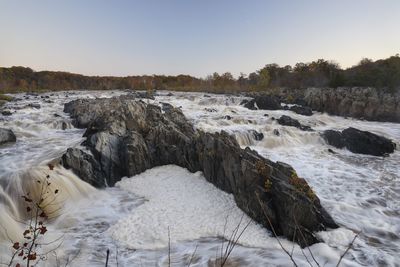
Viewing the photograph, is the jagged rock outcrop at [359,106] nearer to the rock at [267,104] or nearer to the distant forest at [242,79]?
the rock at [267,104]

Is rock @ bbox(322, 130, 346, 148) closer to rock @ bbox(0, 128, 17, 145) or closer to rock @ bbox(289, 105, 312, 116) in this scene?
rock @ bbox(289, 105, 312, 116)

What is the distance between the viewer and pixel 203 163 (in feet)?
38.9

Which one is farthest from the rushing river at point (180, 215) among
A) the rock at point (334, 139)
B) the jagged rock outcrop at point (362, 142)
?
the rock at point (334, 139)

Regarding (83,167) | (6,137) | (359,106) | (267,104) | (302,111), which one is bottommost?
(83,167)

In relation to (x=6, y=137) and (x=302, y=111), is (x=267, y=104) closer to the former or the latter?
(x=302, y=111)

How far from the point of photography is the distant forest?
43312 mm

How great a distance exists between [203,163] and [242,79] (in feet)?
269

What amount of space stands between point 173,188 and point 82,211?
306 centimetres

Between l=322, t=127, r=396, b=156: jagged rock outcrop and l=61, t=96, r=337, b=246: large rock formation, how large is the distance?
8761mm

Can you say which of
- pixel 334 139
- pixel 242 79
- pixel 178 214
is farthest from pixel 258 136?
pixel 242 79

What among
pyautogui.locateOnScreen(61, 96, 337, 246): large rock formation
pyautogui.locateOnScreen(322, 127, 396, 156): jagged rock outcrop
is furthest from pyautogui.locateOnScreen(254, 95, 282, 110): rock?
pyautogui.locateOnScreen(61, 96, 337, 246): large rock formation

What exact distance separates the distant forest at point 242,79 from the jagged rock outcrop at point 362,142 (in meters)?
26.8

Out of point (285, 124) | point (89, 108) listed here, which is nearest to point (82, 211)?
point (89, 108)

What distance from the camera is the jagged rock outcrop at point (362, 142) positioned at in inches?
664
